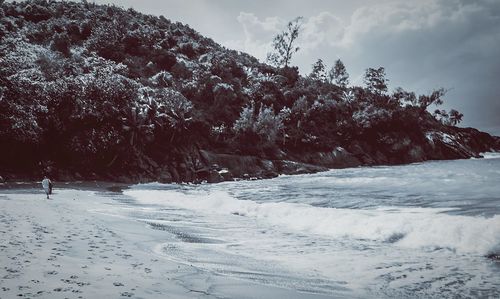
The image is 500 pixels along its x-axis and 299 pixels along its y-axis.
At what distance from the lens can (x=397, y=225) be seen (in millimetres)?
9094

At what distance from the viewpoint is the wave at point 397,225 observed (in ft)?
24.6

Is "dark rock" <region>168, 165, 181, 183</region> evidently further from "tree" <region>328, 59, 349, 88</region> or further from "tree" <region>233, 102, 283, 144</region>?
"tree" <region>328, 59, 349, 88</region>

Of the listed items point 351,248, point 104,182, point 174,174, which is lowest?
point 351,248

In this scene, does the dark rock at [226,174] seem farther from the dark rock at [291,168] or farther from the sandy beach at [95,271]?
the sandy beach at [95,271]

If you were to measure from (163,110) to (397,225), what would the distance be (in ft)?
111

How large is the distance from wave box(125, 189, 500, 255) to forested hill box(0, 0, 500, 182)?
23072 mm

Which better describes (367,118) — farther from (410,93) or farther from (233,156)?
(233,156)

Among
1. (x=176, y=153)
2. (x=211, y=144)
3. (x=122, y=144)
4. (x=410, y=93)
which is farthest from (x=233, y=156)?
(x=410, y=93)

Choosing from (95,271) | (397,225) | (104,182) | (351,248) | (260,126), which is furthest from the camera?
(260,126)

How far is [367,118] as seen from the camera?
62812mm

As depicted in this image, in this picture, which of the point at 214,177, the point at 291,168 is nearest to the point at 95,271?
the point at 214,177

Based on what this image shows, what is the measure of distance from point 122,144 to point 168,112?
24.1 ft

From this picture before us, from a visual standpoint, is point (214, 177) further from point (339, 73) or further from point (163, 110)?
point (339, 73)

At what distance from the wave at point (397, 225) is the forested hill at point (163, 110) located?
23072mm
